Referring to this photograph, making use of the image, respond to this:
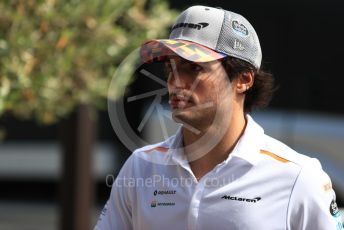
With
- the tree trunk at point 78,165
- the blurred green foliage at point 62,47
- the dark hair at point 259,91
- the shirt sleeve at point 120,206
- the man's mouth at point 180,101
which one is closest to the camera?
the man's mouth at point 180,101

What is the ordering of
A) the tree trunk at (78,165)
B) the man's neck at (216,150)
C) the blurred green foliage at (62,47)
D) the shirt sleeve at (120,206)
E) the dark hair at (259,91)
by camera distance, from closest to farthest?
the man's neck at (216,150), the shirt sleeve at (120,206), the dark hair at (259,91), the blurred green foliage at (62,47), the tree trunk at (78,165)

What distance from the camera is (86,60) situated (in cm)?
598

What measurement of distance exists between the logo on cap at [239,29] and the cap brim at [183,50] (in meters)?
0.12

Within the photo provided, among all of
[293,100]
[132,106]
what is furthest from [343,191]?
[132,106]

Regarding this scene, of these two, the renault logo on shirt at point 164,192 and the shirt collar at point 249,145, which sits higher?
the shirt collar at point 249,145

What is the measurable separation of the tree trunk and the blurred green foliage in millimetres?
2090

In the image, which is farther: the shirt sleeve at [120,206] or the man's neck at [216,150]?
the shirt sleeve at [120,206]

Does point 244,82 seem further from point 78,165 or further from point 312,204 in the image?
point 78,165

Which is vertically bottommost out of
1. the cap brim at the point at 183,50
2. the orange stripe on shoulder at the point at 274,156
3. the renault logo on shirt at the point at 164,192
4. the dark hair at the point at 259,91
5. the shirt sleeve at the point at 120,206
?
the shirt sleeve at the point at 120,206

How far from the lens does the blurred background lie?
18.0 ft

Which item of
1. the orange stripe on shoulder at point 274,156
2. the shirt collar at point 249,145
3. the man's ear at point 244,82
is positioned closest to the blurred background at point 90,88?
the man's ear at point 244,82

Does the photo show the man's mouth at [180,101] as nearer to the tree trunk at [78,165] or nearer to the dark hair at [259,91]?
the dark hair at [259,91]

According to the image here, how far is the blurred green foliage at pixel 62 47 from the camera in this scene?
17.4 feet

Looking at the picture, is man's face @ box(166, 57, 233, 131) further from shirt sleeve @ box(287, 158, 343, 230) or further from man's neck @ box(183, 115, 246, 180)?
shirt sleeve @ box(287, 158, 343, 230)
